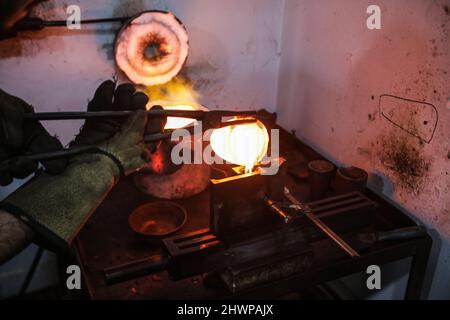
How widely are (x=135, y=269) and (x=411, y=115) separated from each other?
46.1 inches

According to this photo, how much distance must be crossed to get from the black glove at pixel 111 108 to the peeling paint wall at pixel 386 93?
0.95 metres

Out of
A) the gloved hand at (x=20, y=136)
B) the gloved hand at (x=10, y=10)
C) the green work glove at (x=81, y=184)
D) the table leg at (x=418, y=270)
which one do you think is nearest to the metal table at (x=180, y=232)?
the table leg at (x=418, y=270)

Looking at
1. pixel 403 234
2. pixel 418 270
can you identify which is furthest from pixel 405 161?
pixel 418 270

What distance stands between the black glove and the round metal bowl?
0.36 meters

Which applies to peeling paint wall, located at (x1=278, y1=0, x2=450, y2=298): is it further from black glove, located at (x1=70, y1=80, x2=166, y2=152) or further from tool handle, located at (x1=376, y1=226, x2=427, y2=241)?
black glove, located at (x1=70, y1=80, x2=166, y2=152)

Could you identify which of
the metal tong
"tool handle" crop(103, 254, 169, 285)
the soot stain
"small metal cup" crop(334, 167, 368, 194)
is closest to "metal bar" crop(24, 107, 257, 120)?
the metal tong

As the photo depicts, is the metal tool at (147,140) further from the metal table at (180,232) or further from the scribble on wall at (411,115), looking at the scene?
the scribble on wall at (411,115)

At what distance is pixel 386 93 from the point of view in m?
1.79

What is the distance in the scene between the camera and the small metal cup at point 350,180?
5.91 ft

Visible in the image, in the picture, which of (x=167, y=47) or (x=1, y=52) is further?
(x=167, y=47)

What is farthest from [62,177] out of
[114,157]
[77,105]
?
[77,105]

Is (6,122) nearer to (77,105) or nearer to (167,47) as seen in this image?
(77,105)

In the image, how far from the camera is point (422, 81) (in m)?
1.62
